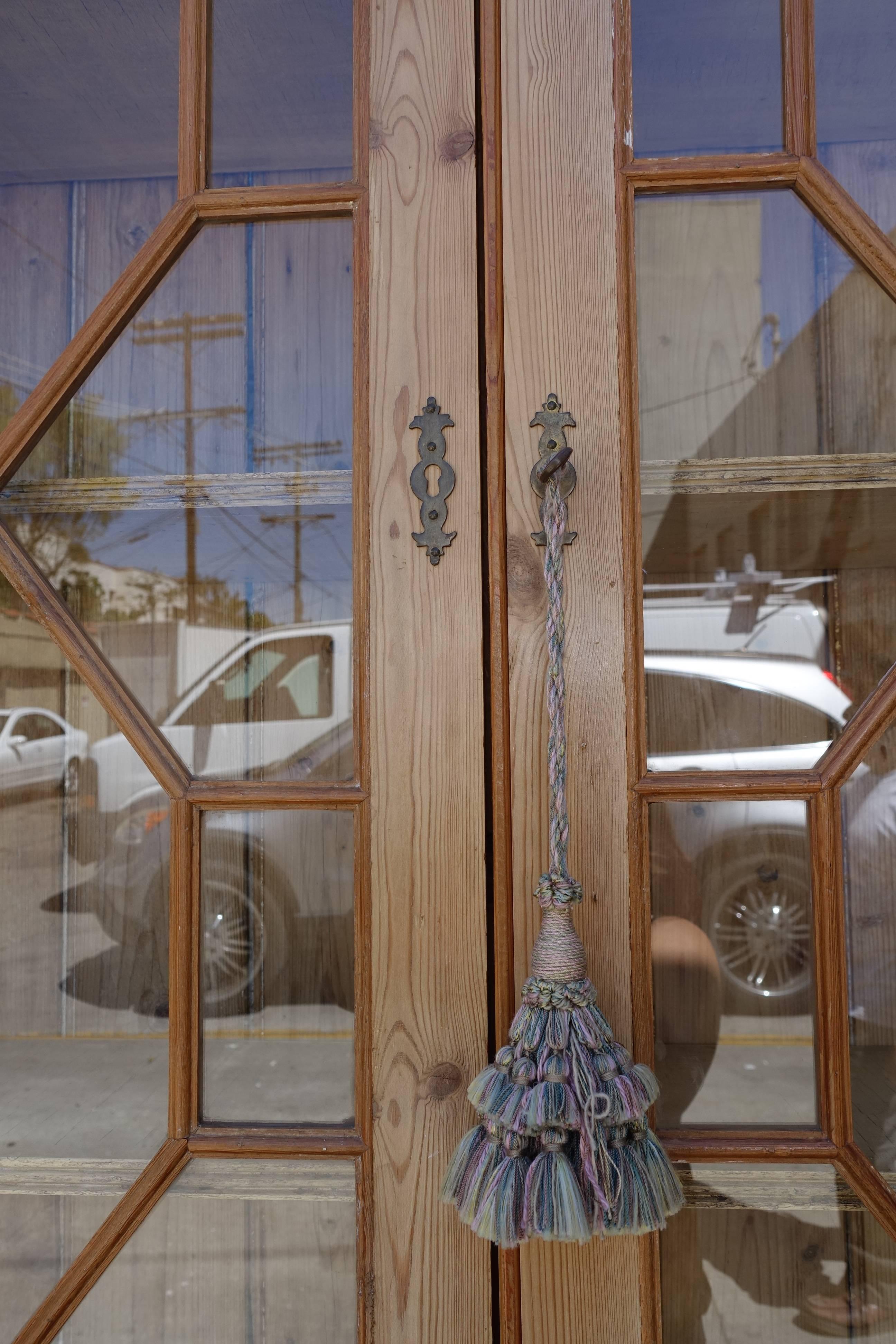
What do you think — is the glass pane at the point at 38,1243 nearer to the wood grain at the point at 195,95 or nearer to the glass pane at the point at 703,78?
the wood grain at the point at 195,95

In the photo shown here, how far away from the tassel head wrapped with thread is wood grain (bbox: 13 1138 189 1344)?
0.84ft

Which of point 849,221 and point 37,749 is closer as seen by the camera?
point 849,221

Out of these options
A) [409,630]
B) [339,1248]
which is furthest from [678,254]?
[339,1248]

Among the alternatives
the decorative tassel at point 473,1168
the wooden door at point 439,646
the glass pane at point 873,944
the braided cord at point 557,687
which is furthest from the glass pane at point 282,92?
the decorative tassel at point 473,1168

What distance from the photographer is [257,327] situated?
0.81 meters

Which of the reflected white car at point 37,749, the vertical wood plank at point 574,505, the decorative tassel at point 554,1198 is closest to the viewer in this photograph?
the decorative tassel at point 554,1198

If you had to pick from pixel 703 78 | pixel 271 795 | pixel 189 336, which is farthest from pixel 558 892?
pixel 703 78

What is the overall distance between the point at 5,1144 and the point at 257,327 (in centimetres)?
81

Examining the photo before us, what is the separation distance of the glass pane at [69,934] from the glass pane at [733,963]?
0.45m

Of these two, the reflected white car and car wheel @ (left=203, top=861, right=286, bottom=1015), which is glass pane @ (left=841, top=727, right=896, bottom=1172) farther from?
the reflected white car

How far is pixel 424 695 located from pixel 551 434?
0.26 m

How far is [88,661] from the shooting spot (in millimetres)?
793

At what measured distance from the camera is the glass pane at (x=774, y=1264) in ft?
2.40

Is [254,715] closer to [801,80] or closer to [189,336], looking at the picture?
[189,336]
